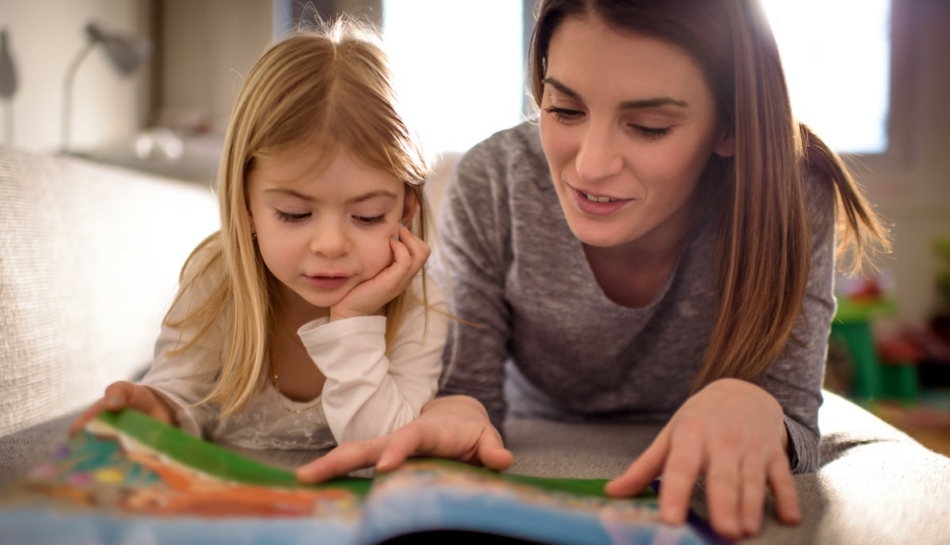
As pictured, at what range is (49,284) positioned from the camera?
0.86 metres

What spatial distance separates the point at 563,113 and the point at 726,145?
0.19 m

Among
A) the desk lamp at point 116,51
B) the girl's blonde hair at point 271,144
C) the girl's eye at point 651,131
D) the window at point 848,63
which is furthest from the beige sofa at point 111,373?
the window at point 848,63

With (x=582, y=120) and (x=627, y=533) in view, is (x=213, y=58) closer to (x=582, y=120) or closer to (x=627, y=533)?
(x=582, y=120)

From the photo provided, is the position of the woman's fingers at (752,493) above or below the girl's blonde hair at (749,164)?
below

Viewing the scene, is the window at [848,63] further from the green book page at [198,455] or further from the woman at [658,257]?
the green book page at [198,455]

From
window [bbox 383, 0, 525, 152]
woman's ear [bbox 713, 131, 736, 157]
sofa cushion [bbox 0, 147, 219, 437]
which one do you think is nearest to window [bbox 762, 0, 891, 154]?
window [bbox 383, 0, 525, 152]

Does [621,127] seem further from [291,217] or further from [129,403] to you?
[129,403]

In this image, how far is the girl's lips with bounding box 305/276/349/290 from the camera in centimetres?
76

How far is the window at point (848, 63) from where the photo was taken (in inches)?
126

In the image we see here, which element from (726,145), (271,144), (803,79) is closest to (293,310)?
(271,144)

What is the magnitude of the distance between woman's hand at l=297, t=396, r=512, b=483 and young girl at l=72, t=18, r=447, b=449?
96 mm

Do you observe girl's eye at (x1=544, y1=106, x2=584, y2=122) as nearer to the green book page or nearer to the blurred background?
the green book page

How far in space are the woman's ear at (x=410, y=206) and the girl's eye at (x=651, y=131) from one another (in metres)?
0.25

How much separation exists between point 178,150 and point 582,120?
2218 millimetres
